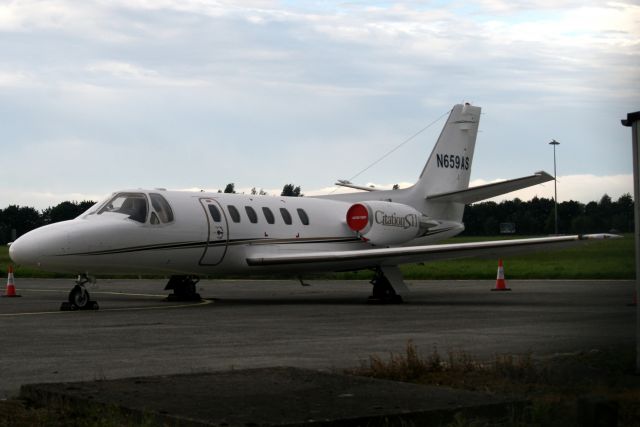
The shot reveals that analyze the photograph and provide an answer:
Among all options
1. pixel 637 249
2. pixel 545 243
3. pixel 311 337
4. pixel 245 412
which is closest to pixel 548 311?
pixel 545 243

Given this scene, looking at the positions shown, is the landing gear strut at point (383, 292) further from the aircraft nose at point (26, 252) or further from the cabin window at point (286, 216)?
the aircraft nose at point (26, 252)

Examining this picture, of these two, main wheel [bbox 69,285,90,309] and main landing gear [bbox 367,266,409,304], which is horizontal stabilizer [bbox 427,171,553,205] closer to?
main landing gear [bbox 367,266,409,304]

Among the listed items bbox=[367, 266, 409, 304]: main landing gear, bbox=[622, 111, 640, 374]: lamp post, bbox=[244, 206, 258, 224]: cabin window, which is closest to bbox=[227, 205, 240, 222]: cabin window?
bbox=[244, 206, 258, 224]: cabin window

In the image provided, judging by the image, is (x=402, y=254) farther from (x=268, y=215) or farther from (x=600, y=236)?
(x=600, y=236)

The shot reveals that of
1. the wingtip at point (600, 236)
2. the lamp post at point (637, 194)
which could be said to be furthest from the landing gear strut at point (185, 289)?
the wingtip at point (600, 236)

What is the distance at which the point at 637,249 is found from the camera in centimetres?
788

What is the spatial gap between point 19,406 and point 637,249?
16.3 feet

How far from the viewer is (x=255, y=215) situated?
24.7 metres

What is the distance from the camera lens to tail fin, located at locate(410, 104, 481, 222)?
2983 centimetres

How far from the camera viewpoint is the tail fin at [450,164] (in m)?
29.8

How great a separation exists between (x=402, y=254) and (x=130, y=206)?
20.4ft

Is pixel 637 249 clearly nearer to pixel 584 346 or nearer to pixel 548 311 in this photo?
pixel 584 346

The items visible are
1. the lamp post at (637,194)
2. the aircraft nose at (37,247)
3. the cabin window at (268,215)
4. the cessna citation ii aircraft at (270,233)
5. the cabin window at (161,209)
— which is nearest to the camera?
the lamp post at (637,194)

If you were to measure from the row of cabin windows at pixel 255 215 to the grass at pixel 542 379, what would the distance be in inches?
534
